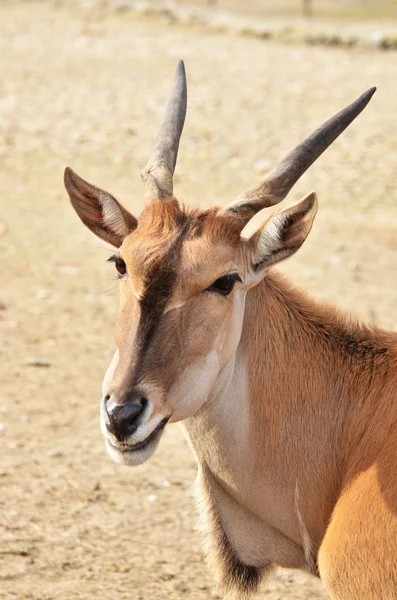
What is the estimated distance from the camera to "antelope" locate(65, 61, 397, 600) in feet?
15.3

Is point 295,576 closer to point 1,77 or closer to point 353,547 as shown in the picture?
point 353,547

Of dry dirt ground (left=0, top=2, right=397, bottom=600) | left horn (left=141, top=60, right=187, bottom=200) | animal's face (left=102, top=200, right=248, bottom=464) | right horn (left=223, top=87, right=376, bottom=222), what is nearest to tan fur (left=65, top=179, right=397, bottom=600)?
animal's face (left=102, top=200, right=248, bottom=464)

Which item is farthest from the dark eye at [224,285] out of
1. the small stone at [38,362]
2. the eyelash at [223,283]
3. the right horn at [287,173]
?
the small stone at [38,362]

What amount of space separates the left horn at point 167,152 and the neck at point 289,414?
2.35 feet

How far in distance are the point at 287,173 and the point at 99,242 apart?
25.4 feet

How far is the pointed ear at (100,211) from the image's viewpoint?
5.22 metres

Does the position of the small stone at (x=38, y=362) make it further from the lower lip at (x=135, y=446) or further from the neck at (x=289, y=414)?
the lower lip at (x=135, y=446)

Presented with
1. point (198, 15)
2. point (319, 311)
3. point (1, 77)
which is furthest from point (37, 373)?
point (198, 15)

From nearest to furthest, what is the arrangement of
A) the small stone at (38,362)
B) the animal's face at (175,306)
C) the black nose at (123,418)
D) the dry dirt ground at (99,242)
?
the black nose at (123,418) < the animal's face at (175,306) < the dry dirt ground at (99,242) < the small stone at (38,362)

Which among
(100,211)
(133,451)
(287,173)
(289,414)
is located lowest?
(289,414)

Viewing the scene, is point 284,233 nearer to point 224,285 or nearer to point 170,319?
point 224,285

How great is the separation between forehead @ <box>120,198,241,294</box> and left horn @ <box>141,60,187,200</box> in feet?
0.77

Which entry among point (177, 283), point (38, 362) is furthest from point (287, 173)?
point (38, 362)

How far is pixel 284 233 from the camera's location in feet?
16.4
